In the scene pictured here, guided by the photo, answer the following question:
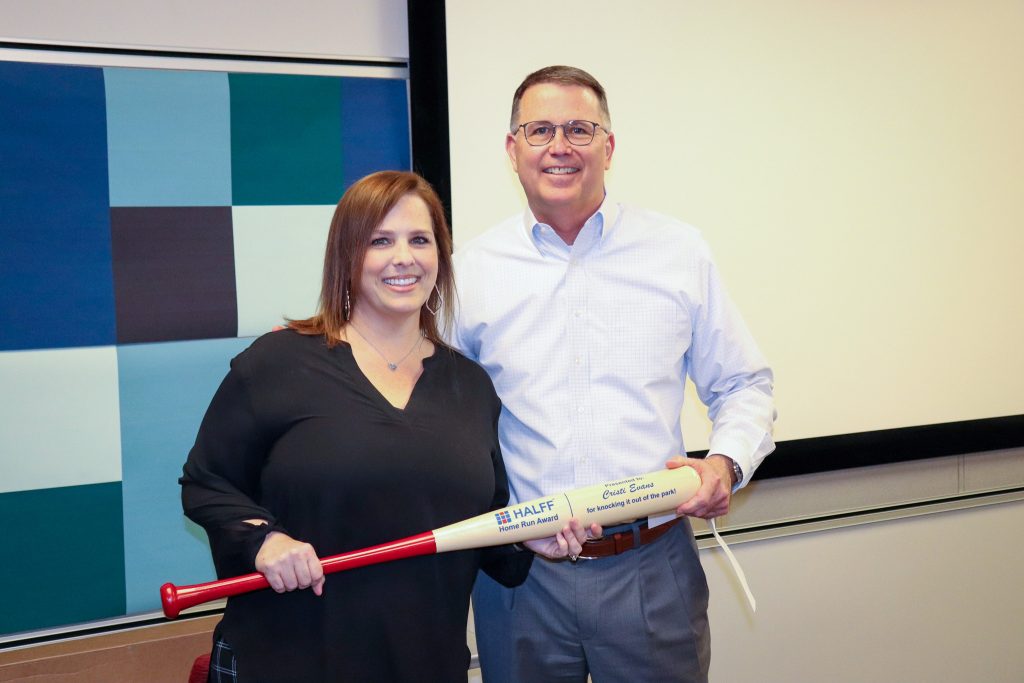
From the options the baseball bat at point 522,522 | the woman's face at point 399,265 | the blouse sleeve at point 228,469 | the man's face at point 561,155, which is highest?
the man's face at point 561,155

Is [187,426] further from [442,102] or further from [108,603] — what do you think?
[442,102]

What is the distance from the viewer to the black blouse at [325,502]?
1.43 m

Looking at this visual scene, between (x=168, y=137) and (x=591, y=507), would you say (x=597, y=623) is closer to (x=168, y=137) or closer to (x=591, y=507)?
(x=591, y=507)

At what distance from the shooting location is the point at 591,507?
168cm

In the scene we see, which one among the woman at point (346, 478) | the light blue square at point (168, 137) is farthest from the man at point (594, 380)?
the light blue square at point (168, 137)

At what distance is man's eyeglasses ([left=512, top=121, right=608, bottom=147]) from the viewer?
73.3 inches

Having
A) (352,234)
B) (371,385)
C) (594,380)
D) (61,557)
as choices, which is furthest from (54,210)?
(594,380)

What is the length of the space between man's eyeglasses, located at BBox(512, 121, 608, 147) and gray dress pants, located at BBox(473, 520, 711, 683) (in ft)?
2.78

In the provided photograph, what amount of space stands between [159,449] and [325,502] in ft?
3.22

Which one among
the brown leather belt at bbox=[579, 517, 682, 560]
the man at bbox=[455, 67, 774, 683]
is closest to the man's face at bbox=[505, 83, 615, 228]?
the man at bbox=[455, 67, 774, 683]

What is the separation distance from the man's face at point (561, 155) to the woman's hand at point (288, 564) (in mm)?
879

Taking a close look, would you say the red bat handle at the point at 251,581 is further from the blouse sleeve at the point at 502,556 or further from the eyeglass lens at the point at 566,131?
the eyeglass lens at the point at 566,131

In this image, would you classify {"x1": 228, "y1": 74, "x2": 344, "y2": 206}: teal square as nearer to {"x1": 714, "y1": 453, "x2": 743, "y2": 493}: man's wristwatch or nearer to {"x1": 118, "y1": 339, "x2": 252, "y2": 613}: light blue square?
{"x1": 118, "y1": 339, "x2": 252, "y2": 613}: light blue square

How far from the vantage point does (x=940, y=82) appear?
3066mm
